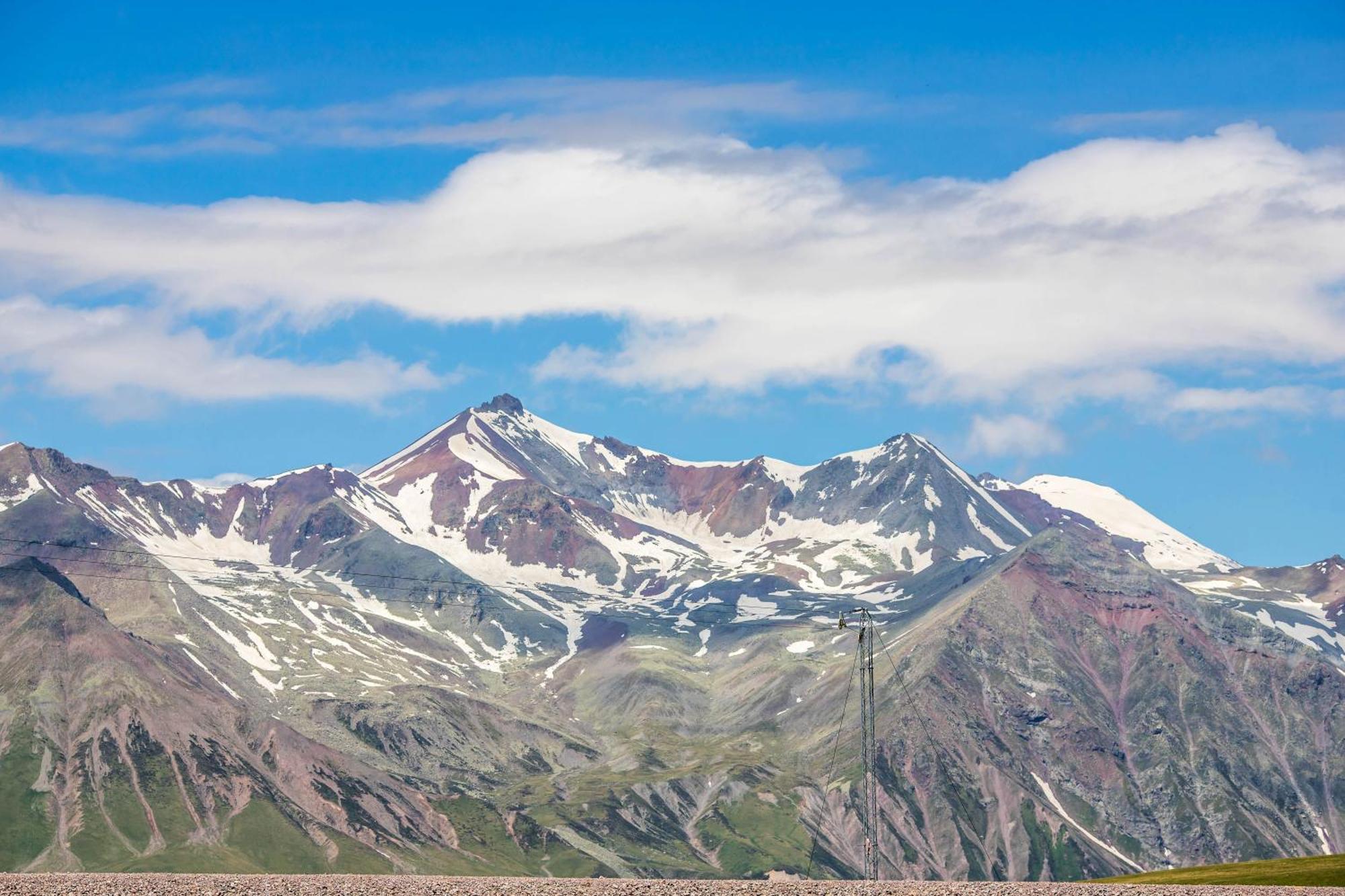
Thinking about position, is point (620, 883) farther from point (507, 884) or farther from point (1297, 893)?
point (1297, 893)

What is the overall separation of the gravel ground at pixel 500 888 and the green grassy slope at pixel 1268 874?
13.2m

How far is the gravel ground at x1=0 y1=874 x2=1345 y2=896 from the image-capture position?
91.3 meters

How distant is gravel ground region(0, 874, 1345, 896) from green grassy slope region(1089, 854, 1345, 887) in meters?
13.2

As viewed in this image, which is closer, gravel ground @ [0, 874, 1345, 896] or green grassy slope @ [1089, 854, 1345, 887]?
gravel ground @ [0, 874, 1345, 896]

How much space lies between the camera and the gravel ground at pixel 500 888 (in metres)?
91.3

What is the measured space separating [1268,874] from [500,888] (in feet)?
200

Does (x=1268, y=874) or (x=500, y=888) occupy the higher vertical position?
(x=500, y=888)

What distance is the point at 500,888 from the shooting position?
95250 mm

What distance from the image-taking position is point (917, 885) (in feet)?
336

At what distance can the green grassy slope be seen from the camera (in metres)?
119

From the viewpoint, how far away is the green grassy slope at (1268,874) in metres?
119

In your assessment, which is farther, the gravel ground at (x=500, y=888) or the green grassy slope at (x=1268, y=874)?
the green grassy slope at (x=1268, y=874)

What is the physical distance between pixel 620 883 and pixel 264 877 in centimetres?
2018

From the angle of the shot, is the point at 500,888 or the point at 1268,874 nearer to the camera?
the point at 500,888
